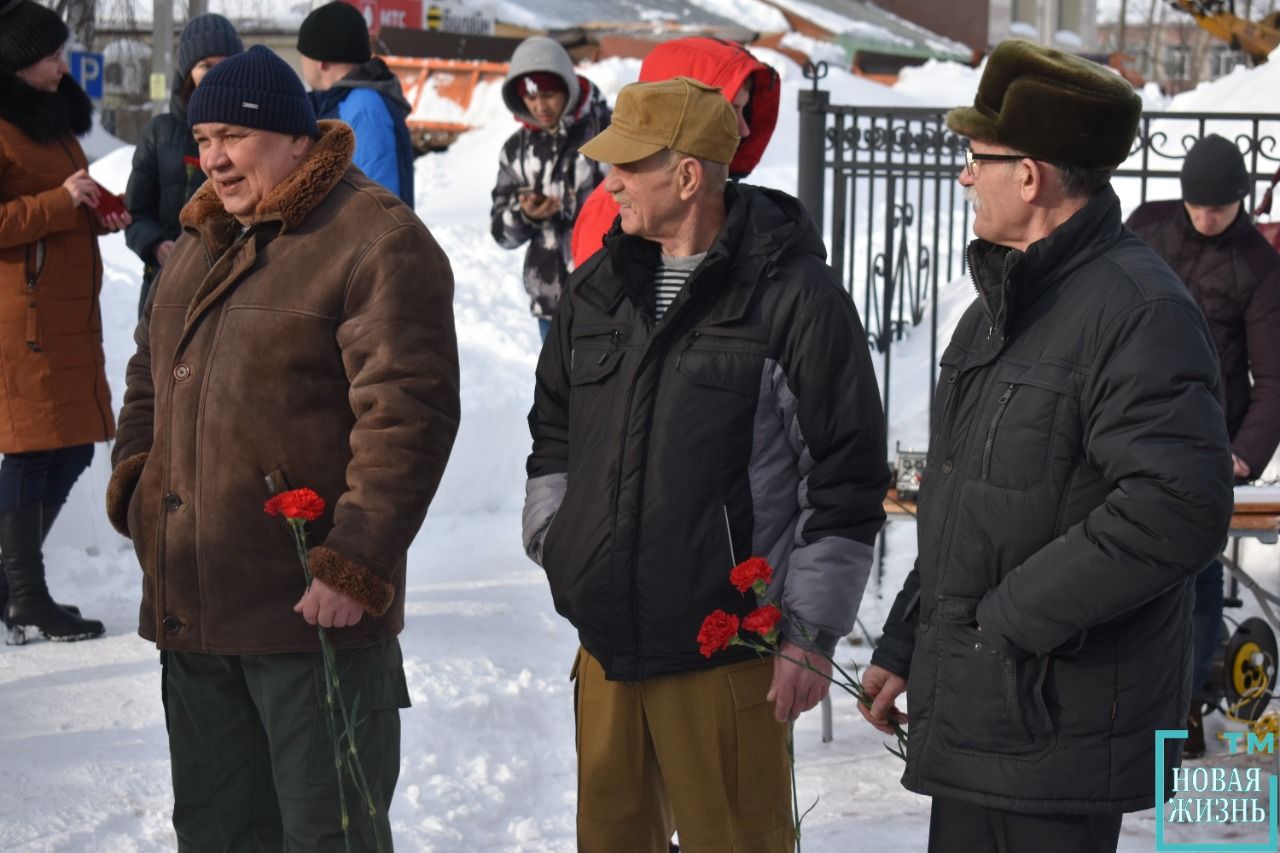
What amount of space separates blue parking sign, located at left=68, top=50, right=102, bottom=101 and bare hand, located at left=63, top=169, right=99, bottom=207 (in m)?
11.6

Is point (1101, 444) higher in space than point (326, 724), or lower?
higher

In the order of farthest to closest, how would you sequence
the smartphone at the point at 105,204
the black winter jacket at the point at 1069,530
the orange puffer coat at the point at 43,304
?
the smartphone at the point at 105,204 < the orange puffer coat at the point at 43,304 < the black winter jacket at the point at 1069,530

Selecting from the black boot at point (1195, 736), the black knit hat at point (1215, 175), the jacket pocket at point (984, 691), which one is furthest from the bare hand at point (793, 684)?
the black knit hat at point (1215, 175)

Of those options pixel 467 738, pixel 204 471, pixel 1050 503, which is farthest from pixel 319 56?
pixel 1050 503

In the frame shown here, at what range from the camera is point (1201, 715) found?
5.09 m

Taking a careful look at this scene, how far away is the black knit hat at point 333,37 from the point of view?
5.98 m

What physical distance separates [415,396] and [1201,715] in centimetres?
302

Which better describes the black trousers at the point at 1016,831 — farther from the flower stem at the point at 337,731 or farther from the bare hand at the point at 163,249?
the bare hand at the point at 163,249

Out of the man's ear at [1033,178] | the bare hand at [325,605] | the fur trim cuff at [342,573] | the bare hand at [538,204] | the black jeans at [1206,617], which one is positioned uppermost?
the man's ear at [1033,178]

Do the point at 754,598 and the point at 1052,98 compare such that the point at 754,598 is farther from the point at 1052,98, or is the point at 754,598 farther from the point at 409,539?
the point at 1052,98

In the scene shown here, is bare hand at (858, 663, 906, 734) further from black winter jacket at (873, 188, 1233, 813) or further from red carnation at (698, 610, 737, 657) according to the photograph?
red carnation at (698, 610, 737, 657)

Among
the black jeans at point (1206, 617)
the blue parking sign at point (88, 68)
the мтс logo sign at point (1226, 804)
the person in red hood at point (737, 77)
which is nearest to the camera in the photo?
the person in red hood at point (737, 77)

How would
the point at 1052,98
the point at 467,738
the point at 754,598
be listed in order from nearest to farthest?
the point at 1052,98 < the point at 754,598 < the point at 467,738

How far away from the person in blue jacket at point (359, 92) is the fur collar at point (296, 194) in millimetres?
2530
